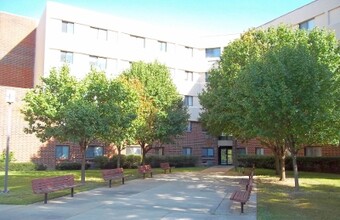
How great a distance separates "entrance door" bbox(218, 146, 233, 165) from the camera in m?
46.7

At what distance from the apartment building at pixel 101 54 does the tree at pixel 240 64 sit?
1059 centimetres

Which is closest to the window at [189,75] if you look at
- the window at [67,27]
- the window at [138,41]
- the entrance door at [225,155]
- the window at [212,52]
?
the window at [212,52]

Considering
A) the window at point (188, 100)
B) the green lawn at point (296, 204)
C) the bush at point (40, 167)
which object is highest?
the window at point (188, 100)

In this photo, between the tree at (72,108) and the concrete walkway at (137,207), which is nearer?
the concrete walkway at (137,207)

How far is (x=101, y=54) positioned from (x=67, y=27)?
4.13 m

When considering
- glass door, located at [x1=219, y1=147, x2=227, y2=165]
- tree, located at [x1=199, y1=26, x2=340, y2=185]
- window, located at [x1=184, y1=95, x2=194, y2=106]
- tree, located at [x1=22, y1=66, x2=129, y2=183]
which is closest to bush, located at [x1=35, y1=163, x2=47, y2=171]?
tree, located at [x1=22, y1=66, x2=129, y2=183]

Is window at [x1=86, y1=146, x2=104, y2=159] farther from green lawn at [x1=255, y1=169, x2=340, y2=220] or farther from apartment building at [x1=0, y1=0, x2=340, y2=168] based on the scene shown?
green lawn at [x1=255, y1=169, x2=340, y2=220]

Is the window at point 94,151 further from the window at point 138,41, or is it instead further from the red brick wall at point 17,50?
the window at point 138,41

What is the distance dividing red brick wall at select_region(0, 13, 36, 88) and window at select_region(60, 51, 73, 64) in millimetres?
6726

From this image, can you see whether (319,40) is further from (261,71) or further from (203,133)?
(203,133)

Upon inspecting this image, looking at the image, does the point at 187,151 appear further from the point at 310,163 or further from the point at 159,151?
the point at 310,163

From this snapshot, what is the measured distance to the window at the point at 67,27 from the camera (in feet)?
116

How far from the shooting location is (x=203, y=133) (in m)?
45.0

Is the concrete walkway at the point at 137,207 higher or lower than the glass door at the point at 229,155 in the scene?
lower
